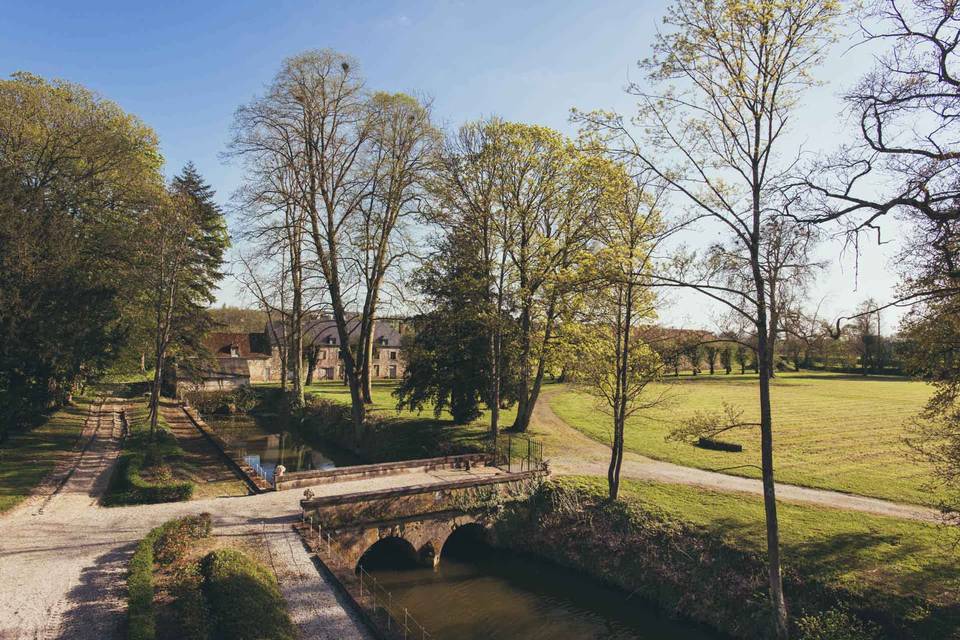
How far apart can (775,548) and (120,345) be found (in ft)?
95.7

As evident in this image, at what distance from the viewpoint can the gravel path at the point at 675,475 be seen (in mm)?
17984

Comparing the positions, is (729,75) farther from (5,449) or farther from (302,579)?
(5,449)

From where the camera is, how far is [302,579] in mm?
12953

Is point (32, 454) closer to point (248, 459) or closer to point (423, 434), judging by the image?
point (248, 459)

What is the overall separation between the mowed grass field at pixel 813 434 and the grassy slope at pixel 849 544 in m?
1.55

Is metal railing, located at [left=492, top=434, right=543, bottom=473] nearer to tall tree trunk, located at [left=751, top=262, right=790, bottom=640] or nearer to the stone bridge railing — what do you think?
the stone bridge railing

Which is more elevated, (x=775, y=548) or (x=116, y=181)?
(x=116, y=181)

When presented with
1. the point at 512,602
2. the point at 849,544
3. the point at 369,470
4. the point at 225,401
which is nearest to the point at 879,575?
the point at 849,544

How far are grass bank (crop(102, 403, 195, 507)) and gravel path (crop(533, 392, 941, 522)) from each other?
14081 millimetres

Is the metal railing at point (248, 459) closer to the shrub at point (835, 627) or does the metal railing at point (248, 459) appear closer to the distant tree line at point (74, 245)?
the distant tree line at point (74, 245)

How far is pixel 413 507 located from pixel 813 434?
2391 centimetres

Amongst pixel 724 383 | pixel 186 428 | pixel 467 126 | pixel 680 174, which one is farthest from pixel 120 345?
pixel 724 383

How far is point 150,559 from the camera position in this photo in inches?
505

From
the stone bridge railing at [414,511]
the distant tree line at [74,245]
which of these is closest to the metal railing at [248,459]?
the distant tree line at [74,245]
